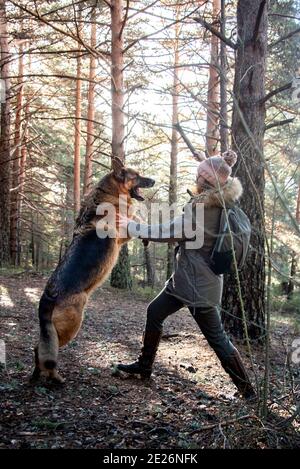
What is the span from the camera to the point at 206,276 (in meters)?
4.56

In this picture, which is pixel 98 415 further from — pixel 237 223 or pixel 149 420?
pixel 237 223

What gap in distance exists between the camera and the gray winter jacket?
446cm

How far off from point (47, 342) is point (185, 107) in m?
A: 5.07

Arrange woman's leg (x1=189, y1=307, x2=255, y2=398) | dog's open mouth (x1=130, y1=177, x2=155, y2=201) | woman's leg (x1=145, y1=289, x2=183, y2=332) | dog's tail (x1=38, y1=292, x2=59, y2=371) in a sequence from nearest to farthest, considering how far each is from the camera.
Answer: woman's leg (x1=189, y1=307, x2=255, y2=398) < dog's tail (x1=38, y1=292, x2=59, y2=371) < woman's leg (x1=145, y1=289, x2=183, y2=332) < dog's open mouth (x1=130, y1=177, x2=155, y2=201)

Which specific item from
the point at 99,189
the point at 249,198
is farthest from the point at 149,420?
the point at 249,198

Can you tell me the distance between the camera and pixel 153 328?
5.01 meters

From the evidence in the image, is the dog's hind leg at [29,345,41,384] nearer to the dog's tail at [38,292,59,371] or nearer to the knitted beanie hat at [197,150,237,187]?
the dog's tail at [38,292,59,371]

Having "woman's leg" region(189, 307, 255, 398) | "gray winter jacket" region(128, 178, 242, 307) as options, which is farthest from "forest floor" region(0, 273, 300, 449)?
"gray winter jacket" region(128, 178, 242, 307)

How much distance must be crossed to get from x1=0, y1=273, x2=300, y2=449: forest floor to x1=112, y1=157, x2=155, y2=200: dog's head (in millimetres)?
2372

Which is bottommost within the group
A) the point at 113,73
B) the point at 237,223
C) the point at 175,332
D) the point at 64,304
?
the point at 175,332

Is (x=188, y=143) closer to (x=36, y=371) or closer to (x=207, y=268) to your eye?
(x=207, y=268)

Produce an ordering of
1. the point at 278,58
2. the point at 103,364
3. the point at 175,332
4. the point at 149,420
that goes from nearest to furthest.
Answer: the point at 149,420 → the point at 103,364 → the point at 175,332 → the point at 278,58

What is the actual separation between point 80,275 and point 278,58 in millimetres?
8896
